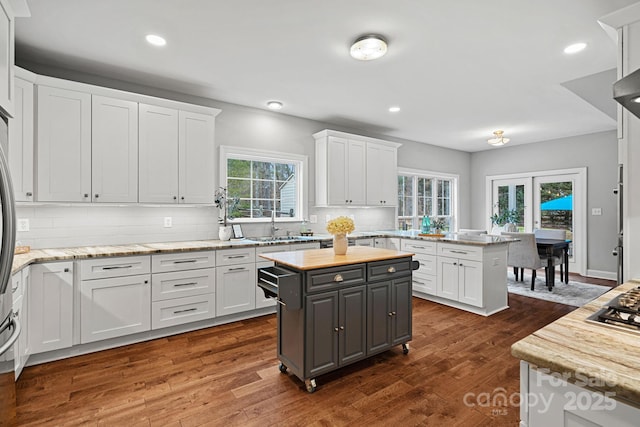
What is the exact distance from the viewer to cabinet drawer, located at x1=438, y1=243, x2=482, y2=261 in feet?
12.3

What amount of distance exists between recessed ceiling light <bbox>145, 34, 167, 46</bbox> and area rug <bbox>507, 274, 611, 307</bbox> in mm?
5368

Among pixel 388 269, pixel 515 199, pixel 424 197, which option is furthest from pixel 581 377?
pixel 515 199

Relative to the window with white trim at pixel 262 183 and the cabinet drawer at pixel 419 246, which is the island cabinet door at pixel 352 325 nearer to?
the cabinet drawer at pixel 419 246

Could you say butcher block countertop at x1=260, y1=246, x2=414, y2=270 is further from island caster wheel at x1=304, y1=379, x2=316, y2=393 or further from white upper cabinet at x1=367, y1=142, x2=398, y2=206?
white upper cabinet at x1=367, y1=142, x2=398, y2=206

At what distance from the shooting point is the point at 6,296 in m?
1.54

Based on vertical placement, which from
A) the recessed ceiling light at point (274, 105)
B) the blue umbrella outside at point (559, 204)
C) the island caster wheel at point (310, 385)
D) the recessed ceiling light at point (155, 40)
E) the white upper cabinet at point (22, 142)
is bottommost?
the island caster wheel at point (310, 385)

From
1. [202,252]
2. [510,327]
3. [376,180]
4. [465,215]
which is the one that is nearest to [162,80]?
[202,252]

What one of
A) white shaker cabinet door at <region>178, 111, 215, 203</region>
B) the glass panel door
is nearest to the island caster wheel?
white shaker cabinet door at <region>178, 111, 215, 203</region>

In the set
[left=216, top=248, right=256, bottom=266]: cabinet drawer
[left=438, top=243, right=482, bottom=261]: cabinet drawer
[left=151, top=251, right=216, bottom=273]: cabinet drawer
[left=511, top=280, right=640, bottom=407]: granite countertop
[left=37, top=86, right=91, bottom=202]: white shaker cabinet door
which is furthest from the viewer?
[left=438, top=243, right=482, bottom=261]: cabinet drawer

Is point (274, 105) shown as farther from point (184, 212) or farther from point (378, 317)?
point (378, 317)

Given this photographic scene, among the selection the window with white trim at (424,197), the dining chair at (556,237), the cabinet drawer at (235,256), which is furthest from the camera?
the window with white trim at (424,197)

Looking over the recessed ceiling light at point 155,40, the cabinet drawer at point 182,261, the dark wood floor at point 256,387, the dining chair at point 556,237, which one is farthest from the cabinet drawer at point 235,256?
the dining chair at point 556,237

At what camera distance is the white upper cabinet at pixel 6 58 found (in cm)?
173

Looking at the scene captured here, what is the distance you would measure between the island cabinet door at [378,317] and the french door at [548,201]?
5.50 meters
